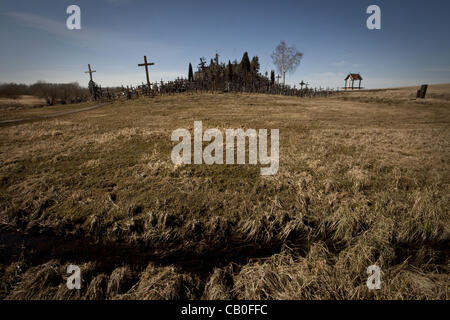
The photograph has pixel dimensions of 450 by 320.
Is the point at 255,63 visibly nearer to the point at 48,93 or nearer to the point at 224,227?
the point at 48,93

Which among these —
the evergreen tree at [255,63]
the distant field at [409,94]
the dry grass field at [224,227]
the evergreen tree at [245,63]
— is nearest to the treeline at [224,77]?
the evergreen tree at [245,63]

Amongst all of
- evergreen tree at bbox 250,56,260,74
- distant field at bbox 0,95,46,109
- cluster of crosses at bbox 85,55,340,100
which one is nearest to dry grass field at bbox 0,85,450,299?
cluster of crosses at bbox 85,55,340,100

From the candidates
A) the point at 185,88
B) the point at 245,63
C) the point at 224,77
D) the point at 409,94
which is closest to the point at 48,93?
the point at 185,88

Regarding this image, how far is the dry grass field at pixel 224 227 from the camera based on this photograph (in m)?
3.48

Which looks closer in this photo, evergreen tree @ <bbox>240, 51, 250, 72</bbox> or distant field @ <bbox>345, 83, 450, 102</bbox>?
distant field @ <bbox>345, 83, 450, 102</bbox>

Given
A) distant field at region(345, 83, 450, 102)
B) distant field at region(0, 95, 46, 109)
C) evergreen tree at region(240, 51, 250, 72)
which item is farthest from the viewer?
evergreen tree at region(240, 51, 250, 72)

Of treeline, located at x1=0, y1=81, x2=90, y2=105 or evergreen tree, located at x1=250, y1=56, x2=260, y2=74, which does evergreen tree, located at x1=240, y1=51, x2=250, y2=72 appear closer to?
evergreen tree, located at x1=250, y1=56, x2=260, y2=74

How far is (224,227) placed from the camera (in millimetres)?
5094

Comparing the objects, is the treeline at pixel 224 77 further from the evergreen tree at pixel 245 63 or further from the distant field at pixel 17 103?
the distant field at pixel 17 103

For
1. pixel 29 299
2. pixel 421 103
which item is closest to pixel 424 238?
pixel 29 299

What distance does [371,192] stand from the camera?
6297mm

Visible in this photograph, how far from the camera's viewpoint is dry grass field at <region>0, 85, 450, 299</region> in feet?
11.4

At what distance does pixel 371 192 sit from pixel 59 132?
747 inches
